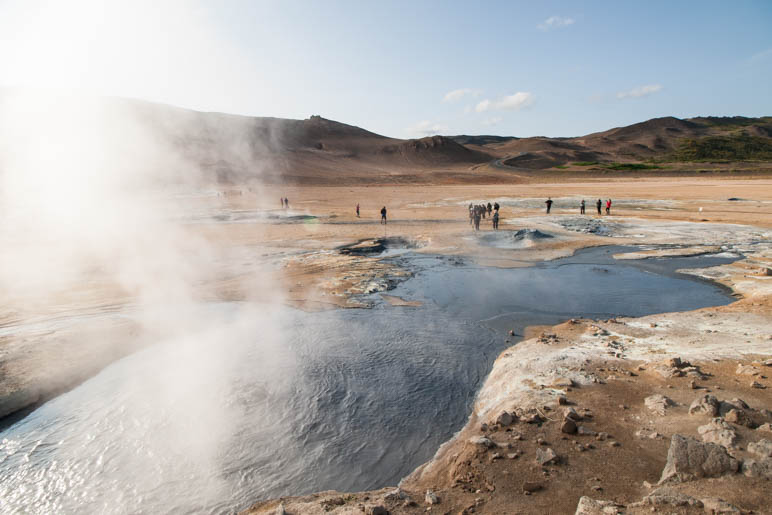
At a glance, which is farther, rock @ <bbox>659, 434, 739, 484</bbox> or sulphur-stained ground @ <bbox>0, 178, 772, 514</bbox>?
sulphur-stained ground @ <bbox>0, 178, 772, 514</bbox>

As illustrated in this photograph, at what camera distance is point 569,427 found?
4887 mm

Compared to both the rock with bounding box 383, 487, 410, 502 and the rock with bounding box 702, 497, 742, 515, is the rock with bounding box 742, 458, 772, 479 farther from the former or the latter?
the rock with bounding box 383, 487, 410, 502

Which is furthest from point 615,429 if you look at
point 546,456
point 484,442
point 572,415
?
point 484,442

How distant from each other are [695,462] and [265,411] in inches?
207

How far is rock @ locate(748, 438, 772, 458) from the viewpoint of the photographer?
3900 millimetres

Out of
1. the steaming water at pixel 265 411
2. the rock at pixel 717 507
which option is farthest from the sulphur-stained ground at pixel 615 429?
the steaming water at pixel 265 411

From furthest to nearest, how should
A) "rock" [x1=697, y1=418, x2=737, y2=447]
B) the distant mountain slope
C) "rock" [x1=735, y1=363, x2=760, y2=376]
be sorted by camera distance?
1. the distant mountain slope
2. "rock" [x1=735, y1=363, x2=760, y2=376]
3. "rock" [x1=697, y1=418, x2=737, y2=447]

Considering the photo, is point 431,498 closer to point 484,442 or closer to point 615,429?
point 484,442

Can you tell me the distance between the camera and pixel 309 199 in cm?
4344

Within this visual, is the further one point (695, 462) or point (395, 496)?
point (395, 496)

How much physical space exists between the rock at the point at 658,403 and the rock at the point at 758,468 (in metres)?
1.33

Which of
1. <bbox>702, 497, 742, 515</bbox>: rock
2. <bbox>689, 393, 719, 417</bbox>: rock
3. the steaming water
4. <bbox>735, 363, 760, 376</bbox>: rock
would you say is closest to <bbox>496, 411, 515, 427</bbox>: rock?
the steaming water

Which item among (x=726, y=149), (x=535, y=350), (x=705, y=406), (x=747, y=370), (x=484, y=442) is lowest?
(x=535, y=350)

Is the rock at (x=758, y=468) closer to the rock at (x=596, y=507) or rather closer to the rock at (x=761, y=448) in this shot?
the rock at (x=761, y=448)
